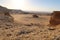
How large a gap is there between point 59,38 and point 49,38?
31.1 inches

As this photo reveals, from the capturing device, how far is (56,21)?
60.8ft

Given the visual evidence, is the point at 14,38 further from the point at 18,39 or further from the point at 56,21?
the point at 56,21

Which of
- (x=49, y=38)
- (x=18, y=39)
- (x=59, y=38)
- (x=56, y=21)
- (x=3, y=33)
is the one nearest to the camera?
(x=59, y=38)

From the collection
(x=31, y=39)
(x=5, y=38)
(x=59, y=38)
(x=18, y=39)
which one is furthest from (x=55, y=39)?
(x=5, y=38)

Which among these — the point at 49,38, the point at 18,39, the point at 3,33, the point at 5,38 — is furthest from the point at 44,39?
the point at 3,33

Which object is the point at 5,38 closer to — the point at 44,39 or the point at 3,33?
the point at 3,33

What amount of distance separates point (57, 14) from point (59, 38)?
1277 centimetres

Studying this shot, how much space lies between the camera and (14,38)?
26.1ft

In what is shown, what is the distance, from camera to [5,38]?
823 cm

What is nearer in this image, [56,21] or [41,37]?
[41,37]

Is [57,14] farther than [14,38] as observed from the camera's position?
Yes

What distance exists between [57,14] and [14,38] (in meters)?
12.0

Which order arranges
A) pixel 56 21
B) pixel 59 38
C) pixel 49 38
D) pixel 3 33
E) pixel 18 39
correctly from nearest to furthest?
1. pixel 59 38
2. pixel 49 38
3. pixel 18 39
4. pixel 3 33
5. pixel 56 21

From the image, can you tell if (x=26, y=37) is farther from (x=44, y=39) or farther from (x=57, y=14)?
(x=57, y=14)
